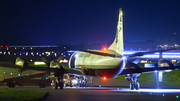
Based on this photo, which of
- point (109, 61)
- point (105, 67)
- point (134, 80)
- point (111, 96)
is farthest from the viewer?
point (134, 80)

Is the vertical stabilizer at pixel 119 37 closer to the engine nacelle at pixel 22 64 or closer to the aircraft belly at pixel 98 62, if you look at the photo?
the aircraft belly at pixel 98 62

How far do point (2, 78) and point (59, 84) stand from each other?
836cm

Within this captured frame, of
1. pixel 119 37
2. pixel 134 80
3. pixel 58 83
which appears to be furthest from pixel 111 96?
pixel 119 37

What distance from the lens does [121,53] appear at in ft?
91.2

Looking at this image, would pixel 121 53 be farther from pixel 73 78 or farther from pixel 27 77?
pixel 27 77

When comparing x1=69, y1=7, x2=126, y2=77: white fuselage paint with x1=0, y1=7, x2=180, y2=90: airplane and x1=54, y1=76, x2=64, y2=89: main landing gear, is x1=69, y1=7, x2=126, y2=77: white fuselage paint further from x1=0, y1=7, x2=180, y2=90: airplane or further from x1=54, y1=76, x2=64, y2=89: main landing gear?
x1=54, y1=76, x2=64, y2=89: main landing gear

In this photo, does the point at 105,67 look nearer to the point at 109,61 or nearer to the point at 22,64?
the point at 109,61

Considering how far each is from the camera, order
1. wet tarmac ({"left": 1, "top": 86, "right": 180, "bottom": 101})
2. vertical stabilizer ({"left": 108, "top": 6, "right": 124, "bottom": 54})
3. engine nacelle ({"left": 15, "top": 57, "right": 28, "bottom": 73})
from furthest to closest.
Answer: engine nacelle ({"left": 15, "top": 57, "right": 28, "bottom": 73}) → vertical stabilizer ({"left": 108, "top": 6, "right": 124, "bottom": 54}) → wet tarmac ({"left": 1, "top": 86, "right": 180, "bottom": 101})

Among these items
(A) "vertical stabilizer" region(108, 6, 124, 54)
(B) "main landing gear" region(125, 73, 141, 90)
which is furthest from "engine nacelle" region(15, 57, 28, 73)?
(B) "main landing gear" region(125, 73, 141, 90)

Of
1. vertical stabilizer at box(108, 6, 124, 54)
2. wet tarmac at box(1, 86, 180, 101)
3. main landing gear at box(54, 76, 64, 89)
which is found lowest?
wet tarmac at box(1, 86, 180, 101)

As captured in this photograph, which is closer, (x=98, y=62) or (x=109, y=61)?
(x=109, y=61)

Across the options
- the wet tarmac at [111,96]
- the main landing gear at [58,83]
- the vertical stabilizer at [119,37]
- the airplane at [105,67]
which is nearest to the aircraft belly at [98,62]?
the airplane at [105,67]

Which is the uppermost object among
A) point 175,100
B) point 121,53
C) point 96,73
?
point 121,53

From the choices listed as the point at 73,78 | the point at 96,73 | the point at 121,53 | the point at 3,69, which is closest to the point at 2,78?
the point at 3,69
